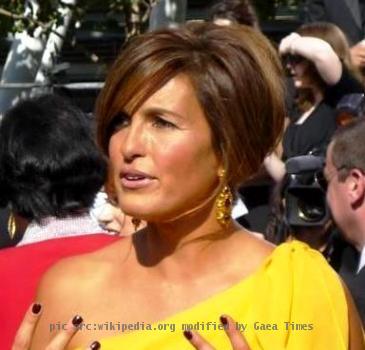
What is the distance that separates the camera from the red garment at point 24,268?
372 cm

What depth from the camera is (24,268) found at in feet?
12.4

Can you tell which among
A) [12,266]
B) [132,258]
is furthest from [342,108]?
[132,258]

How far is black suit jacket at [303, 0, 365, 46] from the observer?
6.89 meters

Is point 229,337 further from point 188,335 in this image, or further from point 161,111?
point 161,111

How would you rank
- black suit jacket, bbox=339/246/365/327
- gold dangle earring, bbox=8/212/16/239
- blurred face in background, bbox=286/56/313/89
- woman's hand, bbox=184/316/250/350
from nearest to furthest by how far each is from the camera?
woman's hand, bbox=184/316/250/350 < black suit jacket, bbox=339/246/365/327 < gold dangle earring, bbox=8/212/16/239 < blurred face in background, bbox=286/56/313/89

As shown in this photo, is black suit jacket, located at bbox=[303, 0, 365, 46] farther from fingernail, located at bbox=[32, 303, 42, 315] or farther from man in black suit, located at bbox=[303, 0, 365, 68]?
fingernail, located at bbox=[32, 303, 42, 315]

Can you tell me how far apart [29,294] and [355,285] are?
95 cm

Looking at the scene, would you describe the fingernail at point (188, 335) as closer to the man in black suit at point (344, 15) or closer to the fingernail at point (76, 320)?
→ the fingernail at point (76, 320)

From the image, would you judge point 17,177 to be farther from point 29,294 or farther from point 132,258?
point 132,258

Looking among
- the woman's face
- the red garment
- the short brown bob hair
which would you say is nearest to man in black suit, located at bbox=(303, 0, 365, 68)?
the red garment

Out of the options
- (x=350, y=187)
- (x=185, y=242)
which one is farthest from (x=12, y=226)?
(x=185, y=242)

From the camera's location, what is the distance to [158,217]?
9.68 feet

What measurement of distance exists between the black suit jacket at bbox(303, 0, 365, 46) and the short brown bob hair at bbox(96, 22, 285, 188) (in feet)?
12.7

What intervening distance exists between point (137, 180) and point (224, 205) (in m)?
0.24
